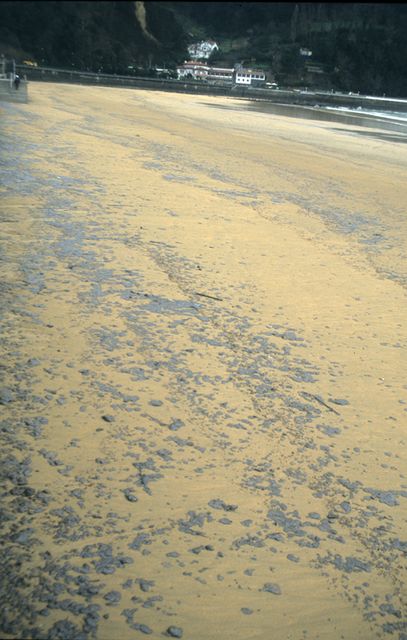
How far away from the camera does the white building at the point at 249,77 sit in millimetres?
76375

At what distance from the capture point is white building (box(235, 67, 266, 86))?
76375 mm

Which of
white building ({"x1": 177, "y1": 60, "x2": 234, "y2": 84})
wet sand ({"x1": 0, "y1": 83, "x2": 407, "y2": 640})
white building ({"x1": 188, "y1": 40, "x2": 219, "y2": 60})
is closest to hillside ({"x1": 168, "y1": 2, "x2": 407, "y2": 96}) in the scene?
white building ({"x1": 177, "y1": 60, "x2": 234, "y2": 84})

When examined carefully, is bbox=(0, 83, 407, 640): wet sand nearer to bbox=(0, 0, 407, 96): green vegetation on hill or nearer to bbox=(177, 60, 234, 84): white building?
bbox=(0, 0, 407, 96): green vegetation on hill

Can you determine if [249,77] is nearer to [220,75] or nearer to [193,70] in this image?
[220,75]

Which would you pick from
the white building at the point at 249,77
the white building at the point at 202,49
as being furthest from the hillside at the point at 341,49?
the white building at the point at 202,49

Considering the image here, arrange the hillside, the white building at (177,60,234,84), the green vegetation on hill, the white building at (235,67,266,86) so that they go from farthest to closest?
the hillside, the white building at (235,67,266,86), the white building at (177,60,234,84), the green vegetation on hill

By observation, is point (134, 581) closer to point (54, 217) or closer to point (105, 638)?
point (105, 638)

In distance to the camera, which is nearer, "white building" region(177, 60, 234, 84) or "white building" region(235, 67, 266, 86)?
"white building" region(177, 60, 234, 84)

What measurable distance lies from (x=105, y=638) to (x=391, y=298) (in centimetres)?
303

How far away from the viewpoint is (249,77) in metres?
79.2

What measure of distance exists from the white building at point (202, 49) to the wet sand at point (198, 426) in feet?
212

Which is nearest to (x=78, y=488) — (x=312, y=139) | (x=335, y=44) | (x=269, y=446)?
(x=269, y=446)

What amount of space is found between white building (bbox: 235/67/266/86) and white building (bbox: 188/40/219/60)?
14.1 ft

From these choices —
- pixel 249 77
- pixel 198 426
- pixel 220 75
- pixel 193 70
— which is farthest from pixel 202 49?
pixel 198 426
